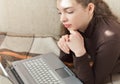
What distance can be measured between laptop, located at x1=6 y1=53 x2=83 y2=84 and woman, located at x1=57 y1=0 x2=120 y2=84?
60 millimetres

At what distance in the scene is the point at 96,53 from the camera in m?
1.19

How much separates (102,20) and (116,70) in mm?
253

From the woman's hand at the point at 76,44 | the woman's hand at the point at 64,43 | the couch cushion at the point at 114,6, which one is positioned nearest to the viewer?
the woman's hand at the point at 76,44

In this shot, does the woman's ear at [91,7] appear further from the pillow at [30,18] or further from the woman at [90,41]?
the pillow at [30,18]

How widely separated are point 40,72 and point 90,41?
28 cm

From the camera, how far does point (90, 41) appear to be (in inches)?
49.3

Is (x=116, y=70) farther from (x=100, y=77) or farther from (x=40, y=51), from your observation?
(x=40, y=51)

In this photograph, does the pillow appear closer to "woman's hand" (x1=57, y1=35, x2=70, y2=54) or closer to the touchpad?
"woman's hand" (x1=57, y1=35, x2=70, y2=54)

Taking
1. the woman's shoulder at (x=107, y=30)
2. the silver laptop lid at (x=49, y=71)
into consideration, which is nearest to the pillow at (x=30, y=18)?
the silver laptop lid at (x=49, y=71)

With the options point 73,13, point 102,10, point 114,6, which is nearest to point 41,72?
point 73,13

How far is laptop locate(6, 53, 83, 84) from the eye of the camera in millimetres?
1144

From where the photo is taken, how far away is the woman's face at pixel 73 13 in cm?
116

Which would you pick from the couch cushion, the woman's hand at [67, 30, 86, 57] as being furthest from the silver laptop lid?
the couch cushion

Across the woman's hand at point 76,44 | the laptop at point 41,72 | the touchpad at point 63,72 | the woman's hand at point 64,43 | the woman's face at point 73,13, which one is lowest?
the touchpad at point 63,72
